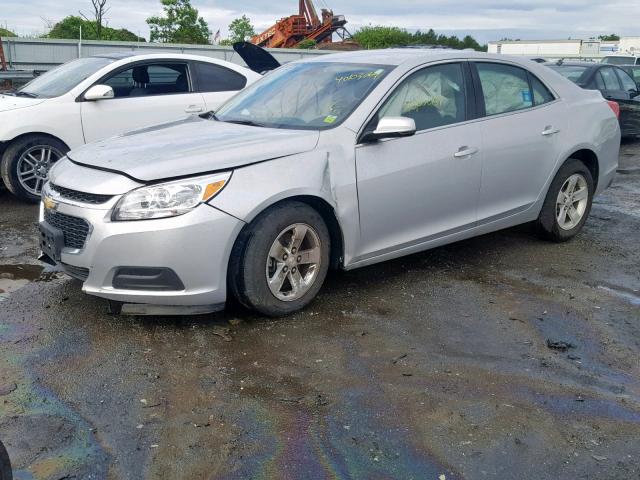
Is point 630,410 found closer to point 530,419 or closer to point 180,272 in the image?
point 530,419

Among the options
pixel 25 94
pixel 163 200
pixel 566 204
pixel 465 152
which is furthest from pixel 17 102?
pixel 566 204

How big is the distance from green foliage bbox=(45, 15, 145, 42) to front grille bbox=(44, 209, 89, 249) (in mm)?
24721

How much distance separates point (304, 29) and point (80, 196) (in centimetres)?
4104

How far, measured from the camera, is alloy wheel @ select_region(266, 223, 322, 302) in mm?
4219

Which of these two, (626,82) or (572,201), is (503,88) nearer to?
(572,201)

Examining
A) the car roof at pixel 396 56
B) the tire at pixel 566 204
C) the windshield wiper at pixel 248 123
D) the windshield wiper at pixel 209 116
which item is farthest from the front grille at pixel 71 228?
the tire at pixel 566 204

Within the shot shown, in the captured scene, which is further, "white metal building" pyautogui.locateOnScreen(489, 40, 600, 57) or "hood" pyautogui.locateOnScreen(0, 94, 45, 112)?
"white metal building" pyautogui.locateOnScreen(489, 40, 600, 57)

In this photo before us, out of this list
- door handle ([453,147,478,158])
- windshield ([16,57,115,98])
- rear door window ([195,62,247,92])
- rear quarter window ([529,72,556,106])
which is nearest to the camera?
door handle ([453,147,478,158])

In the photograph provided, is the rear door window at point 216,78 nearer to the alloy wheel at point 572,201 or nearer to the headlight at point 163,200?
the alloy wheel at point 572,201

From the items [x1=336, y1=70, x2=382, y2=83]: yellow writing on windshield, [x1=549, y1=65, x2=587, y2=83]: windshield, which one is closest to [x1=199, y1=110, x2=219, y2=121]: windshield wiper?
[x1=336, y1=70, x2=382, y2=83]: yellow writing on windshield

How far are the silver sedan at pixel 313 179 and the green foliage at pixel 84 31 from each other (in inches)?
958

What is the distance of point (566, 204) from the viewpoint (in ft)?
19.8

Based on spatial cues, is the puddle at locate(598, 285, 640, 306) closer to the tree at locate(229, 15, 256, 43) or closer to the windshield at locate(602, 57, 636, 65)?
the windshield at locate(602, 57, 636, 65)

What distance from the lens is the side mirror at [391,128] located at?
4406 millimetres
